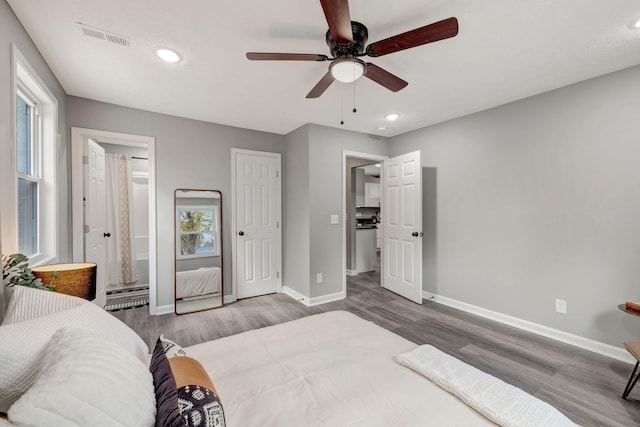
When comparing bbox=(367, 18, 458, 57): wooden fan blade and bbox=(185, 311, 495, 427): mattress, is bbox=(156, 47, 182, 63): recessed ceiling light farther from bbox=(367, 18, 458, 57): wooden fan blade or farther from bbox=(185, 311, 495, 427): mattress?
bbox=(185, 311, 495, 427): mattress

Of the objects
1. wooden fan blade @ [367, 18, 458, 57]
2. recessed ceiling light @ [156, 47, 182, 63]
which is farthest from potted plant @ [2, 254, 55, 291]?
wooden fan blade @ [367, 18, 458, 57]

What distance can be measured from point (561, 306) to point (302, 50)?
3377 millimetres

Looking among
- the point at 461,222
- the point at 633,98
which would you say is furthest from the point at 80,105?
the point at 633,98

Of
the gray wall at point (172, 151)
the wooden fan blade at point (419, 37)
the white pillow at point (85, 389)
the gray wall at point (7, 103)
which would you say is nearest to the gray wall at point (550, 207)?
the wooden fan blade at point (419, 37)

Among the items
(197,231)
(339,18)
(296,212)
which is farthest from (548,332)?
(197,231)

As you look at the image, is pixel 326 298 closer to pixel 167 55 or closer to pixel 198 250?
pixel 198 250

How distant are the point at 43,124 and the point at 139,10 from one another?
159 cm

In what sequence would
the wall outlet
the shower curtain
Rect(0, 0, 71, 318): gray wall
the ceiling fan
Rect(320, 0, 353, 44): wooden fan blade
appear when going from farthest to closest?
the shower curtain → the wall outlet → Rect(0, 0, 71, 318): gray wall → the ceiling fan → Rect(320, 0, 353, 44): wooden fan blade

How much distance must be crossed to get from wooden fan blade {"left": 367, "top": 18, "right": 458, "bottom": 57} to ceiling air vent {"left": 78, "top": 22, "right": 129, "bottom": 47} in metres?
1.75

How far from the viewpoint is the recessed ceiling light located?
81.6 inches

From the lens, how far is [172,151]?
3.47 metres

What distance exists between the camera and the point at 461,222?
355 cm

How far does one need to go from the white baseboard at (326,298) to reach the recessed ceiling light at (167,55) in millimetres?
3054

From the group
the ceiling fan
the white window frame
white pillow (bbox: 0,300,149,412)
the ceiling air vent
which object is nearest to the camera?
white pillow (bbox: 0,300,149,412)
